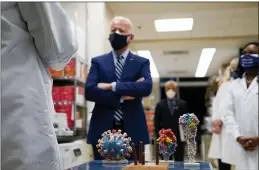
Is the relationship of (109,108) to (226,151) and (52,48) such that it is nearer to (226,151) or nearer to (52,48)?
(52,48)

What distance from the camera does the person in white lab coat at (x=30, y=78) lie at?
4.09 feet

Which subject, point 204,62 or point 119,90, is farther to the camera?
point 204,62

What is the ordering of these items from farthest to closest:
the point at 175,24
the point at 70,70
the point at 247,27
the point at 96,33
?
the point at 247,27, the point at 175,24, the point at 70,70, the point at 96,33

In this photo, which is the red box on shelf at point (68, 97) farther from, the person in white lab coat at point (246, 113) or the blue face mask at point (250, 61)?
the blue face mask at point (250, 61)

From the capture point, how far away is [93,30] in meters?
3.76

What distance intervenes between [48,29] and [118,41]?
2.48 feet

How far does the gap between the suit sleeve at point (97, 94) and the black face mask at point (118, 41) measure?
16 cm

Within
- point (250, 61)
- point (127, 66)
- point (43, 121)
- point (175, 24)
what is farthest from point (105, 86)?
point (175, 24)

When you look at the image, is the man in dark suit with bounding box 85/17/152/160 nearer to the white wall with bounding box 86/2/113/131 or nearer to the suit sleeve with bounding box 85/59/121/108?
the suit sleeve with bounding box 85/59/121/108

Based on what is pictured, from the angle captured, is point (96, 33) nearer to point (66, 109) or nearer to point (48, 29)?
point (66, 109)

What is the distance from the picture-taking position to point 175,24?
4895 millimetres

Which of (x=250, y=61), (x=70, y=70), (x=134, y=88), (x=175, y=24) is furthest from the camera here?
(x=175, y=24)

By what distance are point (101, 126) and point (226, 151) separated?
184 cm

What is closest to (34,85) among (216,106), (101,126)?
(101,126)
